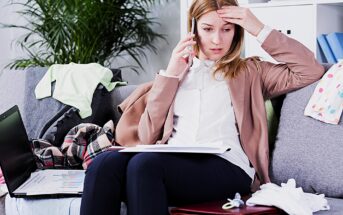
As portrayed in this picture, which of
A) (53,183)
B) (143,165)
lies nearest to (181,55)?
(143,165)

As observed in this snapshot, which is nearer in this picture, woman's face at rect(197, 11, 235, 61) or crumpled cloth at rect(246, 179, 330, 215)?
crumpled cloth at rect(246, 179, 330, 215)

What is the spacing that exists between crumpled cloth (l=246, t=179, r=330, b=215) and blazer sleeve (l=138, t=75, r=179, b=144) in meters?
0.45

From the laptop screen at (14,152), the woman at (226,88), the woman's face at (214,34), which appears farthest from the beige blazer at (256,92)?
the laptop screen at (14,152)

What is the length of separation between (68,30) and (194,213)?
1987mm

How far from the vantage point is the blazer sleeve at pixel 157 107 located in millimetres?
2412

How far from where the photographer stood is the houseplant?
378 cm

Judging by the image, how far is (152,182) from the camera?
205 centimetres

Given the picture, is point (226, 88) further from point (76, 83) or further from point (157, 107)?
point (76, 83)

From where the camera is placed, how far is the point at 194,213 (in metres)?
2.07

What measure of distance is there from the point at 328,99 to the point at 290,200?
46 centimetres

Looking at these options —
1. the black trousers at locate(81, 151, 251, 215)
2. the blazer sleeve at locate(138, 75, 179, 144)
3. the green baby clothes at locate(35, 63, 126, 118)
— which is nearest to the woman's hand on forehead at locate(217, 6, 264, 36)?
the blazer sleeve at locate(138, 75, 179, 144)

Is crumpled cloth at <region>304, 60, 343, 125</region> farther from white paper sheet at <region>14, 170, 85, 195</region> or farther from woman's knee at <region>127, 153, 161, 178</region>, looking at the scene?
white paper sheet at <region>14, 170, 85, 195</region>

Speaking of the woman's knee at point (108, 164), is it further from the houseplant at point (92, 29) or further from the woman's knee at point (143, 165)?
the houseplant at point (92, 29)

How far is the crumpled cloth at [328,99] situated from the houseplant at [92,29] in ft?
5.41
